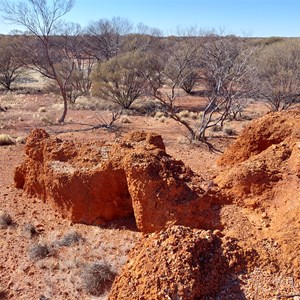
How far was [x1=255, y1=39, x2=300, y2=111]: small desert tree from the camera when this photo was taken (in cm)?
1888

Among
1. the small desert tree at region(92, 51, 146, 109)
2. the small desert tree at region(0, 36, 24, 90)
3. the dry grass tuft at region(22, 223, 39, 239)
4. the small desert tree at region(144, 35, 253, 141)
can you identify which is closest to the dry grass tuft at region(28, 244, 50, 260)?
the dry grass tuft at region(22, 223, 39, 239)

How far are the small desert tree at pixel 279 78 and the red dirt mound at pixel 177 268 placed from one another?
1468 cm

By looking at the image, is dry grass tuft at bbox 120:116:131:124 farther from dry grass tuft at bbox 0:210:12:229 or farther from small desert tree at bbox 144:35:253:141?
dry grass tuft at bbox 0:210:12:229

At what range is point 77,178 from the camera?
734cm

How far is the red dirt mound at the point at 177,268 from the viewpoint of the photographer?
3791 mm

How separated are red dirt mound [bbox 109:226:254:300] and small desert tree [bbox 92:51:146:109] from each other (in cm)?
1856

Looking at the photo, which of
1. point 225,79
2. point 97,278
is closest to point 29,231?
point 97,278

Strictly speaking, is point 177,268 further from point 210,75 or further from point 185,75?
point 185,75

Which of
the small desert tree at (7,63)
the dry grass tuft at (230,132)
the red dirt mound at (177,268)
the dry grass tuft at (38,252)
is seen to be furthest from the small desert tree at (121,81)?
the red dirt mound at (177,268)

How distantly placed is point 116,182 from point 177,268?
3.44 meters

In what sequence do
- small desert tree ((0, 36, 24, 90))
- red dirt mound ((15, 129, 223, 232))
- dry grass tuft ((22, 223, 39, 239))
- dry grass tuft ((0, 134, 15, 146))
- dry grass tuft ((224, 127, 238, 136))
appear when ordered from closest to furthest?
red dirt mound ((15, 129, 223, 232)) < dry grass tuft ((22, 223, 39, 239)) < dry grass tuft ((0, 134, 15, 146)) < dry grass tuft ((224, 127, 238, 136)) < small desert tree ((0, 36, 24, 90))

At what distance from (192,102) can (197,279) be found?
932 inches

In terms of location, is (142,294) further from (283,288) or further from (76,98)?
(76,98)

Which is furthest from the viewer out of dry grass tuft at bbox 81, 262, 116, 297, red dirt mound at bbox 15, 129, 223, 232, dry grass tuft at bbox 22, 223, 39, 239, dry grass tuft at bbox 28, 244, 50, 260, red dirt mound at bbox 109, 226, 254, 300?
dry grass tuft at bbox 22, 223, 39, 239
